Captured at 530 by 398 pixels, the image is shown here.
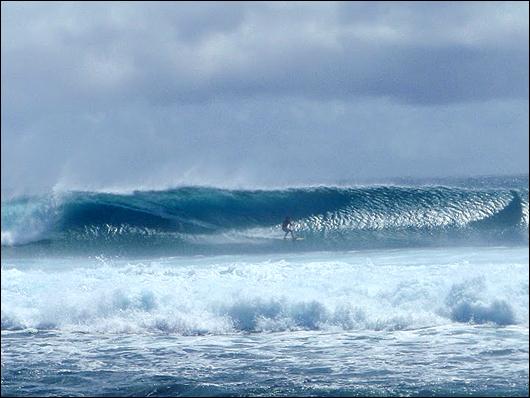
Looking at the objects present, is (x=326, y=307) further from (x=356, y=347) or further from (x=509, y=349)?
(x=509, y=349)

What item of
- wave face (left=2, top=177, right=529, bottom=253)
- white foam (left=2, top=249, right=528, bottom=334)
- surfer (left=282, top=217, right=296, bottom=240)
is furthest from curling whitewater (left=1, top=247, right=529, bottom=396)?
surfer (left=282, top=217, right=296, bottom=240)

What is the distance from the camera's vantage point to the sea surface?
7946mm

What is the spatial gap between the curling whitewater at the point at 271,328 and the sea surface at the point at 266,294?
0.03m

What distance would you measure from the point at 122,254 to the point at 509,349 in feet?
33.1

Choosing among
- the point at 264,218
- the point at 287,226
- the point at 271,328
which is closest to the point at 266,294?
the point at 271,328

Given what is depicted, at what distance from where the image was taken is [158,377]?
798 centimetres

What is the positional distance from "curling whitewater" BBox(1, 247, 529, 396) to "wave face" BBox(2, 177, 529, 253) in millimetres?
2221

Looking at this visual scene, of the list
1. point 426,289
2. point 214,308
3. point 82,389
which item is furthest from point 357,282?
point 82,389

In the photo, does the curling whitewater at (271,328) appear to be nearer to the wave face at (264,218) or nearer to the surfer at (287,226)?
the wave face at (264,218)

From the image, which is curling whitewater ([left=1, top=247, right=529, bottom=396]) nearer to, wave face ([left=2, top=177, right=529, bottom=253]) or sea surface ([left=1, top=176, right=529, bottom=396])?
sea surface ([left=1, top=176, right=529, bottom=396])

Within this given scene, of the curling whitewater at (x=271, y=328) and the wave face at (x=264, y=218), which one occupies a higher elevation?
the wave face at (x=264, y=218)

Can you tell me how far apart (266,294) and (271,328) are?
827 mm

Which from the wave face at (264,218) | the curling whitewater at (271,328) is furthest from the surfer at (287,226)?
the curling whitewater at (271,328)

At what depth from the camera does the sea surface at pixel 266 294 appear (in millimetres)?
7946
